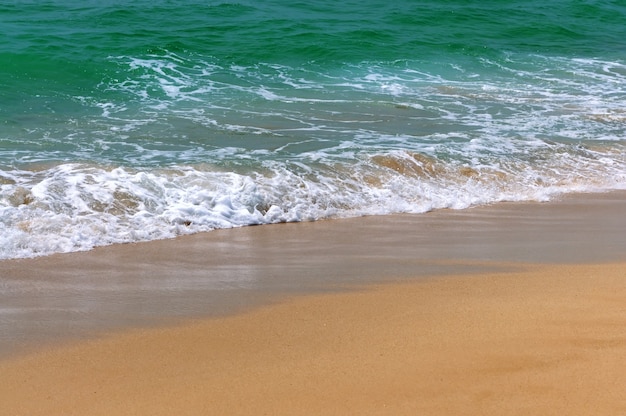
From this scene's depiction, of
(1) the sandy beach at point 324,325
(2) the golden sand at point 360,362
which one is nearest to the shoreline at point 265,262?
(1) the sandy beach at point 324,325

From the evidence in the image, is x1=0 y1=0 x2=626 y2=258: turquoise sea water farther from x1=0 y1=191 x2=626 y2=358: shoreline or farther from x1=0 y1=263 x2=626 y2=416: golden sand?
x1=0 y1=263 x2=626 y2=416: golden sand

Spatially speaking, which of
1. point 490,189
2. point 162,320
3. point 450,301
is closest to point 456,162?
point 490,189

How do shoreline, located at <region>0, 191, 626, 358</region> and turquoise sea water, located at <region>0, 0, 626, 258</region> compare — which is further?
turquoise sea water, located at <region>0, 0, 626, 258</region>

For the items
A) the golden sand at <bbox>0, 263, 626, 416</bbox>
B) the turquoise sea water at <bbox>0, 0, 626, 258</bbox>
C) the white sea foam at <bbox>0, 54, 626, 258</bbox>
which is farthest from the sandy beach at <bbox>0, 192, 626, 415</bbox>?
the turquoise sea water at <bbox>0, 0, 626, 258</bbox>

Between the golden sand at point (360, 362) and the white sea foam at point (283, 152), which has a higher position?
the golden sand at point (360, 362)

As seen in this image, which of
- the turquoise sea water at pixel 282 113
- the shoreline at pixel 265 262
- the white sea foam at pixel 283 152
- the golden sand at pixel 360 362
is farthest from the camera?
the turquoise sea water at pixel 282 113

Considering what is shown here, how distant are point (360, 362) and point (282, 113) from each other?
6.73m

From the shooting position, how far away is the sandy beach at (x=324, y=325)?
11.1ft

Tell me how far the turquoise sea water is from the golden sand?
1925 mm

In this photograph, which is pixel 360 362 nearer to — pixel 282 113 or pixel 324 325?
pixel 324 325

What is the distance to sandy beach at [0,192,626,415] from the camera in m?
3.38

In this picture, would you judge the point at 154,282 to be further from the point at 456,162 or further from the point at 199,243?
the point at 456,162

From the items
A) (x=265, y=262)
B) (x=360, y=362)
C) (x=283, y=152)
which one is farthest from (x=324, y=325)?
(x=283, y=152)

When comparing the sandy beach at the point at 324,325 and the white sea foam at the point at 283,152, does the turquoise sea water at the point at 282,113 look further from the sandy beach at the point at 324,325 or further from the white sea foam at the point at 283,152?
the sandy beach at the point at 324,325
